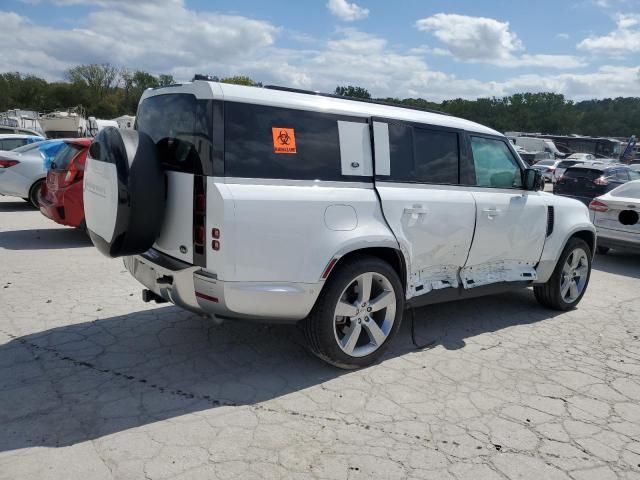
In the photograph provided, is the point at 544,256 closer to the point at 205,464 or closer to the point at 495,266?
the point at 495,266

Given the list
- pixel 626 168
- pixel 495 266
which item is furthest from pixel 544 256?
pixel 626 168

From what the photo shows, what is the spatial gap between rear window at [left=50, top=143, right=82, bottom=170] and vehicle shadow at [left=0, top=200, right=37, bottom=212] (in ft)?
14.2

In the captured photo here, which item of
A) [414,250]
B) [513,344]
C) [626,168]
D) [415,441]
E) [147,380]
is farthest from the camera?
[626,168]

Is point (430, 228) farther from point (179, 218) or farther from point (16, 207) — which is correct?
point (16, 207)

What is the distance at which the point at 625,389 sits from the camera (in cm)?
386

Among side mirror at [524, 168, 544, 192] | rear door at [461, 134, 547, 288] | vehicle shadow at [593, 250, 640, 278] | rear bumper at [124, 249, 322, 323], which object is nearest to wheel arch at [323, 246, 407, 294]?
rear bumper at [124, 249, 322, 323]

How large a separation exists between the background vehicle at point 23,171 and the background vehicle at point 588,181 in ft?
38.8

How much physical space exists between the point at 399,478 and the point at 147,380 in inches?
73.3

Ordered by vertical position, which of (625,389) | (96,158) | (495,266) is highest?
(96,158)

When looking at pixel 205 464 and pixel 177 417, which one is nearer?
pixel 205 464

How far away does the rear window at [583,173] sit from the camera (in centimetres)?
1284

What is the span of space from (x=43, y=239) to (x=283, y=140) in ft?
21.4

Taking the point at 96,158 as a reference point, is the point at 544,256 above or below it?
below

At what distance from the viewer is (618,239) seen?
27.6ft
